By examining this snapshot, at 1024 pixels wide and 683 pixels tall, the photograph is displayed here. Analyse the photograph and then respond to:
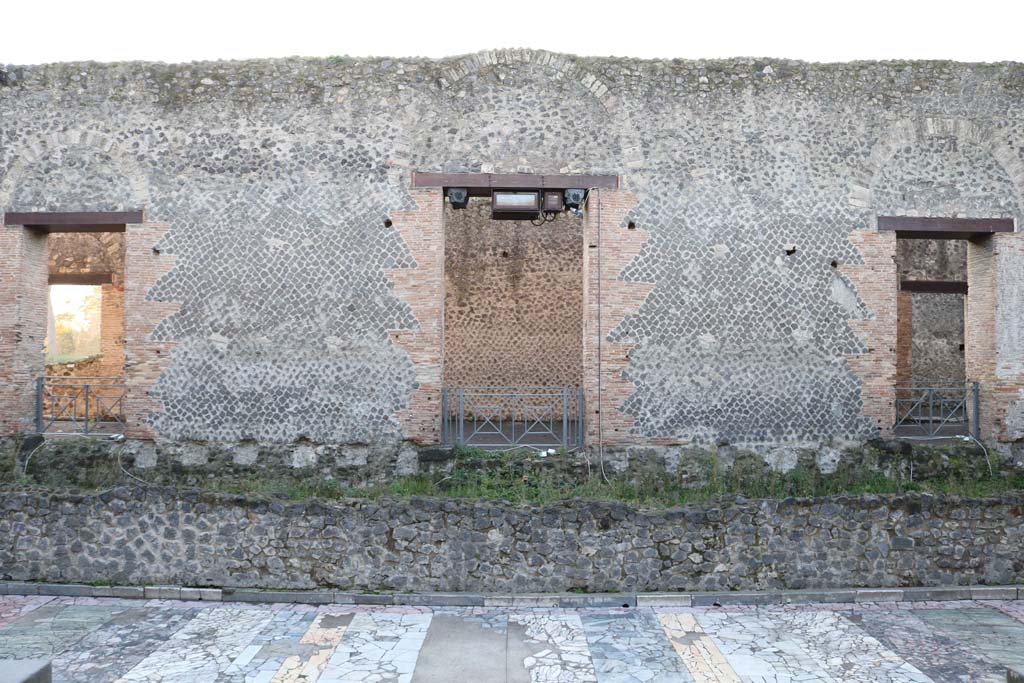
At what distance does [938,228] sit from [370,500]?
7091 mm

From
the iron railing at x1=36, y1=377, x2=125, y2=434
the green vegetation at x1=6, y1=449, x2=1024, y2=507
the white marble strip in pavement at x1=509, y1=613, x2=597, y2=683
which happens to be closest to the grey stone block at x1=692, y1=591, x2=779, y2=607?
the white marble strip in pavement at x1=509, y1=613, x2=597, y2=683

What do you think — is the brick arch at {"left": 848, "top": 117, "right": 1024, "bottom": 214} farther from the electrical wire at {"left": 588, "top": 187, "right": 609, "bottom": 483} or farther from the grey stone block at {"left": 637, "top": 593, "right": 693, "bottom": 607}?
the grey stone block at {"left": 637, "top": 593, "right": 693, "bottom": 607}

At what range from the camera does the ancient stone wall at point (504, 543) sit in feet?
22.1

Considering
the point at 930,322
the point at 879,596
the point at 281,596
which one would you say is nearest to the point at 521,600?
the point at 281,596

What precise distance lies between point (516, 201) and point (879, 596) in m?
5.41

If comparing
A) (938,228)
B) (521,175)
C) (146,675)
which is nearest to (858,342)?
(938,228)

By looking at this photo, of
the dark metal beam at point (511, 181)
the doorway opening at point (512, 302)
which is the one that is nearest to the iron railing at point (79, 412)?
the dark metal beam at point (511, 181)

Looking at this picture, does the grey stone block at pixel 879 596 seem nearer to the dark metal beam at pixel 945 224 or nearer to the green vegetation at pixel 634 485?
the green vegetation at pixel 634 485

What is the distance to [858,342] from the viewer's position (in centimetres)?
914

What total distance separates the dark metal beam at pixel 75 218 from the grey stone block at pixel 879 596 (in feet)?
27.7

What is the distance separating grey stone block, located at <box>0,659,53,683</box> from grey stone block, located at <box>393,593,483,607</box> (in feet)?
9.92

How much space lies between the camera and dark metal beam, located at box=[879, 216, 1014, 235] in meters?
9.16

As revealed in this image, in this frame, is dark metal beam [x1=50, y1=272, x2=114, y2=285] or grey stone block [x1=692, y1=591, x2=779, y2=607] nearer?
grey stone block [x1=692, y1=591, x2=779, y2=607]

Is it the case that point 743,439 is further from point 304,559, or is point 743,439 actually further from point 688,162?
point 304,559
